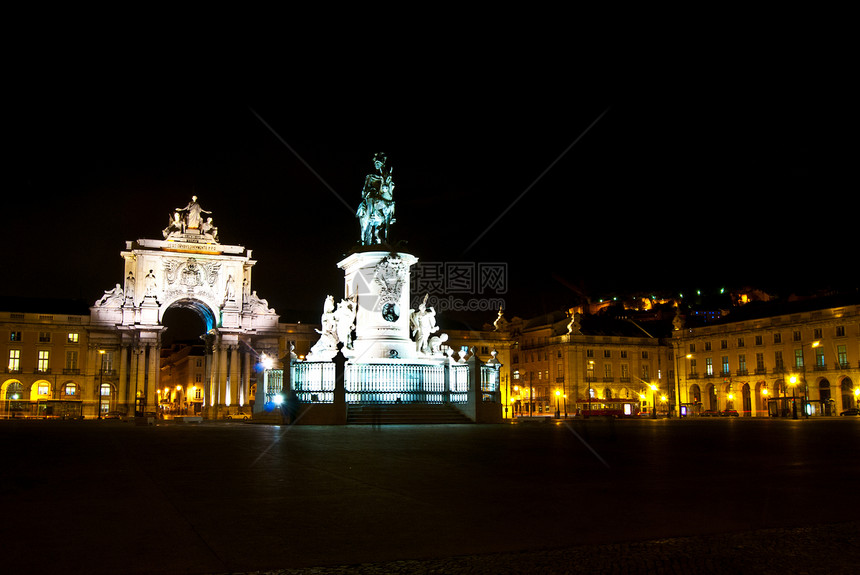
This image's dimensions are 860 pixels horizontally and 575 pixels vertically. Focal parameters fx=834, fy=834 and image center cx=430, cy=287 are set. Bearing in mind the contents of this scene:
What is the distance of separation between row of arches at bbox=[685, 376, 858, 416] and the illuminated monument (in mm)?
37780

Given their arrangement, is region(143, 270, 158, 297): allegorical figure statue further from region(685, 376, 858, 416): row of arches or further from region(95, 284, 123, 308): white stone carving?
region(685, 376, 858, 416): row of arches

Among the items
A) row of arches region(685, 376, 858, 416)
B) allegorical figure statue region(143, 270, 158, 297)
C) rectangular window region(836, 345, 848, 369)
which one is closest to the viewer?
row of arches region(685, 376, 858, 416)

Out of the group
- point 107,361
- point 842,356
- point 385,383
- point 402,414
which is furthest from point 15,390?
point 842,356

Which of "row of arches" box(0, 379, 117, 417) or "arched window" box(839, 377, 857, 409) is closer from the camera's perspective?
"arched window" box(839, 377, 857, 409)

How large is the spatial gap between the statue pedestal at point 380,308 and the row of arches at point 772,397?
4042 cm

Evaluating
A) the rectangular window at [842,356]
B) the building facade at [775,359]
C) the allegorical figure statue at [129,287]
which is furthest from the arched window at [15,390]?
the rectangular window at [842,356]

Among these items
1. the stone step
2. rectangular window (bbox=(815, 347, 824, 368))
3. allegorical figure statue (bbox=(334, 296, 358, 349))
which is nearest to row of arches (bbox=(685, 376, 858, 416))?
rectangular window (bbox=(815, 347, 824, 368))

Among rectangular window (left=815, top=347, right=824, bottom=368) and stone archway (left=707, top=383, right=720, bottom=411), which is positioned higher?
rectangular window (left=815, top=347, right=824, bottom=368)

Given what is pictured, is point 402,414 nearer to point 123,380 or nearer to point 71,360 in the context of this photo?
point 123,380

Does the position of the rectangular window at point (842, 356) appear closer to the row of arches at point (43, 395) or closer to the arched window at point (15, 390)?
the row of arches at point (43, 395)

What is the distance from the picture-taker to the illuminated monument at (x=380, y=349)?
121 ft

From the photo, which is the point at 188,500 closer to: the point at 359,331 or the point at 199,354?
the point at 359,331

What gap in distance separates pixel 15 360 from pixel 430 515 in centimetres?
8470

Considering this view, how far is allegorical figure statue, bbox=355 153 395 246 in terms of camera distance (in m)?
39.2
